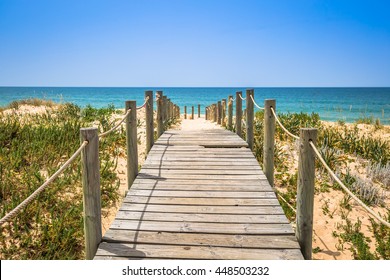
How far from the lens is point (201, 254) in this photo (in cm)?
290

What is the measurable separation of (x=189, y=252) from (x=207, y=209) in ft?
2.99

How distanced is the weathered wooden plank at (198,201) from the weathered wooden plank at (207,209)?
84 mm

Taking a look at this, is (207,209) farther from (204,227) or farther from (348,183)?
(348,183)

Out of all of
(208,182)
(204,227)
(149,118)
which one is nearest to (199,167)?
(208,182)

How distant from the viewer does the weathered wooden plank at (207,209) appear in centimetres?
370

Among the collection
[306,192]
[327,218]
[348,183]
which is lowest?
[327,218]

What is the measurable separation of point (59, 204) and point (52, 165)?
4.88ft

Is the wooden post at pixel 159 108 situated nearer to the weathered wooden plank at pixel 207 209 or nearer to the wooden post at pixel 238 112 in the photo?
the wooden post at pixel 238 112

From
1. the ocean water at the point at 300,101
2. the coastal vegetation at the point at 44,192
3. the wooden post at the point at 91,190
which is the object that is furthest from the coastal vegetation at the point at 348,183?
the ocean water at the point at 300,101

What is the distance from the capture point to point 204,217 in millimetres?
3588

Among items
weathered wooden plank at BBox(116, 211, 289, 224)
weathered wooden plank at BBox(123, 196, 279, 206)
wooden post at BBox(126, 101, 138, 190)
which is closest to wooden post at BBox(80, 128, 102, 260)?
weathered wooden plank at BBox(116, 211, 289, 224)

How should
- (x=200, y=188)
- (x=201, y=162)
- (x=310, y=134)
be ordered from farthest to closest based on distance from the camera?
(x=201, y=162)
(x=200, y=188)
(x=310, y=134)

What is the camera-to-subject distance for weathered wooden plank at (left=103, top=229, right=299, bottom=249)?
305 centimetres
